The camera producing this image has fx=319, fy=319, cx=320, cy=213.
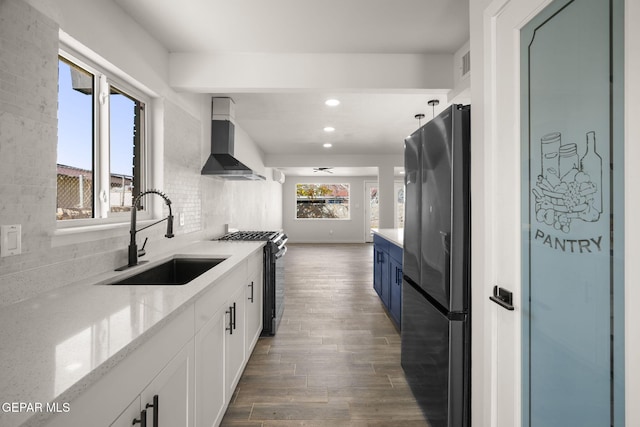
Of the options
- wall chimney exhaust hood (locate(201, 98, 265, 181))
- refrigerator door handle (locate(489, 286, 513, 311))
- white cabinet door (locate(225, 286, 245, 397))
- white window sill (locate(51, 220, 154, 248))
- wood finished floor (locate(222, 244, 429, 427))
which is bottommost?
wood finished floor (locate(222, 244, 429, 427))

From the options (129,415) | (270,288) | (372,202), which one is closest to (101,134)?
(129,415)

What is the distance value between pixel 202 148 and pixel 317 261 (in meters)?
4.57

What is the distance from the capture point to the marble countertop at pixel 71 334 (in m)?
0.65

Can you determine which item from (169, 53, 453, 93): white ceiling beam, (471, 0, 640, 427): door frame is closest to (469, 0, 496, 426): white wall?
(471, 0, 640, 427): door frame

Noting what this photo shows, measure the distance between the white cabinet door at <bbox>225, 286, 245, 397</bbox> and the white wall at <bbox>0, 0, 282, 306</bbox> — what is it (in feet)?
2.31

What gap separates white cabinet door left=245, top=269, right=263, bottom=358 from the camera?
97.5 inches

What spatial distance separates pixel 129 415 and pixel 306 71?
7.99 ft

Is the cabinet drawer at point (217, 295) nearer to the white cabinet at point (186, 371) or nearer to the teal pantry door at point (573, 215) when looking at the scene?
the white cabinet at point (186, 371)

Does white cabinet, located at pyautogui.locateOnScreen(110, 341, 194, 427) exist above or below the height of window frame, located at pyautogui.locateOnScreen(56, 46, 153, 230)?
below

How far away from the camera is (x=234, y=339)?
2.04m

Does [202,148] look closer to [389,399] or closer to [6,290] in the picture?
[6,290]

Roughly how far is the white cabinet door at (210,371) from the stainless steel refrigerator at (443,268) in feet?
3.80

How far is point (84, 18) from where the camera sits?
1656mm

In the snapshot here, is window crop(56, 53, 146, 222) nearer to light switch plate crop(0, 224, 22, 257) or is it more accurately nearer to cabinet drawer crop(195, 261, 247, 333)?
light switch plate crop(0, 224, 22, 257)
